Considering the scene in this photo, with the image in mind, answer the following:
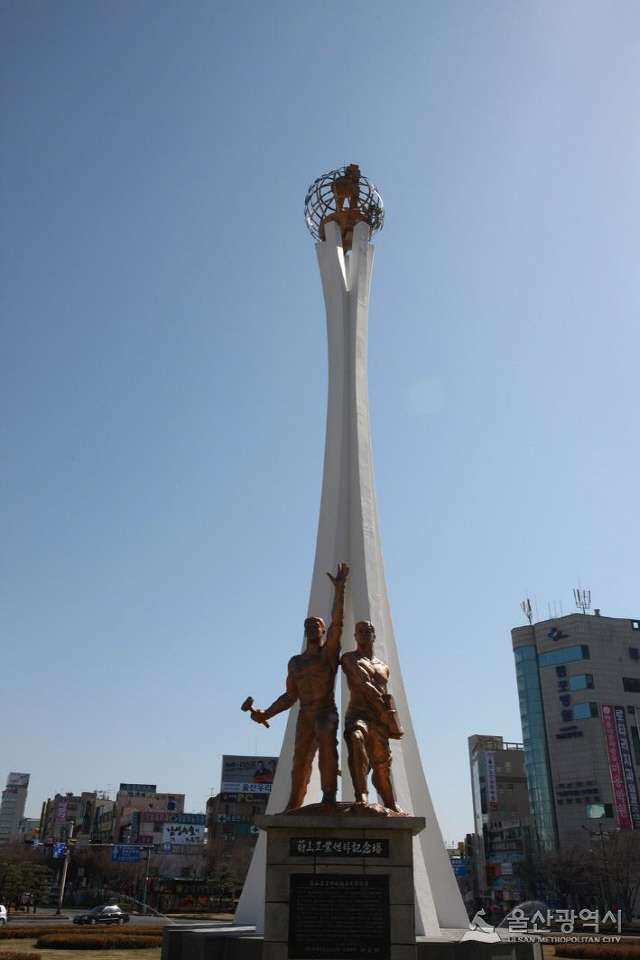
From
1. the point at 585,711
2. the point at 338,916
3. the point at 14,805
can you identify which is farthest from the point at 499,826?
the point at 14,805

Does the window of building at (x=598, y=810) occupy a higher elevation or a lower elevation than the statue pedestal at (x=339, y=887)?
higher

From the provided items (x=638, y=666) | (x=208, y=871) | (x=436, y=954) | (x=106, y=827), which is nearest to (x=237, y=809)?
(x=208, y=871)

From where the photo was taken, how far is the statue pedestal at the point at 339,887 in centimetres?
653

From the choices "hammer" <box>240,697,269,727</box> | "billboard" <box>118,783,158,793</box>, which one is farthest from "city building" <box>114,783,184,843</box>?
"hammer" <box>240,697,269,727</box>

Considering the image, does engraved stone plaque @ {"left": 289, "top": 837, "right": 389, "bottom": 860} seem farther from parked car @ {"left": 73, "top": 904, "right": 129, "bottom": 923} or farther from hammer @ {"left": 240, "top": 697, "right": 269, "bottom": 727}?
parked car @ {"left": 73, "top": 904, "right": 129, "bottom": 923}

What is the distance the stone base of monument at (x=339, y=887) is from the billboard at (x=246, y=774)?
1863 inches

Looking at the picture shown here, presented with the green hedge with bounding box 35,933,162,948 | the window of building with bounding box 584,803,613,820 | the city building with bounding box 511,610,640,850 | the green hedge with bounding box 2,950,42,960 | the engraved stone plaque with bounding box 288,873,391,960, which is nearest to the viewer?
the engraved stone plaque with bounding box 288,873,391,960

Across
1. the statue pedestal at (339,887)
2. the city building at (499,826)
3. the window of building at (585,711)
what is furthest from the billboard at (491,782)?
the statue pedestal at (339,887)

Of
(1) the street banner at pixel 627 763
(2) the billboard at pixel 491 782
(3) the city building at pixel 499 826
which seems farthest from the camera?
(2) the billboard at pixel 491 782

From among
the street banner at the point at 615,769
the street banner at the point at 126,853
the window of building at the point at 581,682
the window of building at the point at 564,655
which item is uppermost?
the window of building at the point at 564,655

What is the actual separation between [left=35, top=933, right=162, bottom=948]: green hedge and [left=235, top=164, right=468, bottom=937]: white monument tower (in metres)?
3.98

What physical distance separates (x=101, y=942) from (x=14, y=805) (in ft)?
535

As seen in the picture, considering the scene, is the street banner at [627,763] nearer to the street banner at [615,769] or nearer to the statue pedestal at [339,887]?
the street banner at [615,769]

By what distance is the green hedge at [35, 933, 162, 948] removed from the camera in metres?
14.1
